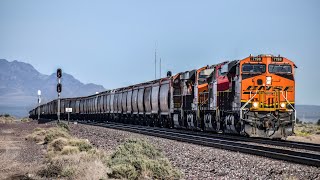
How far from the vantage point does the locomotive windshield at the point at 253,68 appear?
22.8 metres

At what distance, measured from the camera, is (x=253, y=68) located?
22.9 m

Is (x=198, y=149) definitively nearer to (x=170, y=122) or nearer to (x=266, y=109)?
(x=266, y=109)

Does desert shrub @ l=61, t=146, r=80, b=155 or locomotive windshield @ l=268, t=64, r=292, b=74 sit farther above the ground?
locomotive windshield @ l=268, t=64, r=292, b=74

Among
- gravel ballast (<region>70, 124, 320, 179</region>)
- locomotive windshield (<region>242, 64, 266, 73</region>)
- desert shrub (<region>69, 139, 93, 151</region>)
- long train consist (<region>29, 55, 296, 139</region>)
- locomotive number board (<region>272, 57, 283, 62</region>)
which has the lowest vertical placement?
gravel ballast (<region>70, 124, 320, 179</region>)

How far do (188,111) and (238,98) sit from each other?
26.6ft

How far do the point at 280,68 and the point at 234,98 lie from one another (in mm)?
2453

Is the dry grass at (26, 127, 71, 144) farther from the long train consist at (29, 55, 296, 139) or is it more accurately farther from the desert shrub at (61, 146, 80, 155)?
the long train consist at (29, 55, 296, 139)

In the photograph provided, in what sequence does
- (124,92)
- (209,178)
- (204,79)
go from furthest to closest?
(124,92) → (204,79) → (209,178)

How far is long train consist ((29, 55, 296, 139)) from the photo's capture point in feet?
72.6

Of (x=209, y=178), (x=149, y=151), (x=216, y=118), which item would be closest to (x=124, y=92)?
(x=216, y=118)

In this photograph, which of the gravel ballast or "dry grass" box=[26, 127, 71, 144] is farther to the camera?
"dry grass" box=[26, 127, 71, 144]

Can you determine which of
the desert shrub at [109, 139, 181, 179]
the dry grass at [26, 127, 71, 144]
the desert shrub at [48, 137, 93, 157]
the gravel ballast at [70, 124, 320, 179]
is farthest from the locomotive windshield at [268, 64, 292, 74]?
the desert shrub at [109, 139, 181, 179]

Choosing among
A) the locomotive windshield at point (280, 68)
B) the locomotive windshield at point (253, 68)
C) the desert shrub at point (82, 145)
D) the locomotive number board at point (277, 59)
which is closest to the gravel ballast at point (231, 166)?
the desert shrub at point (82, 145)

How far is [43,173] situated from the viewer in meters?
12.9
